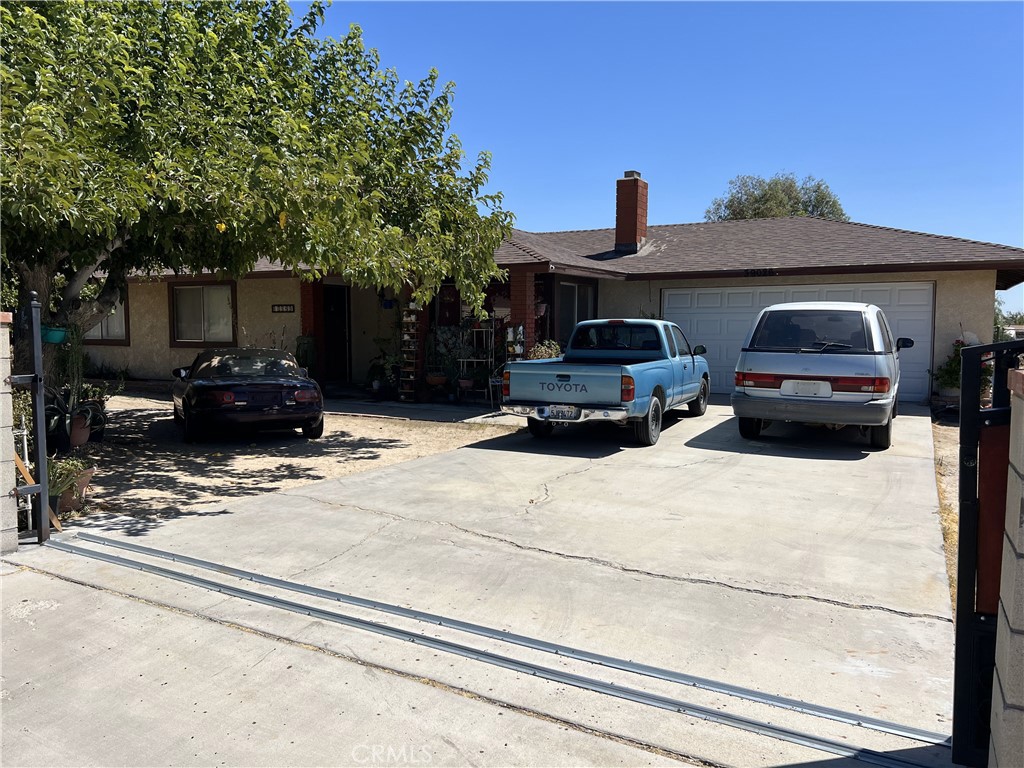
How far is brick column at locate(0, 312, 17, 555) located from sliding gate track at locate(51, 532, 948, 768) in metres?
0.75

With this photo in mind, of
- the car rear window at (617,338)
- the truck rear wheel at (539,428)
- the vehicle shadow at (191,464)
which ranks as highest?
the car rear window at (617,338)

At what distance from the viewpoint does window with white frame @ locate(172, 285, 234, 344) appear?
1959 cm

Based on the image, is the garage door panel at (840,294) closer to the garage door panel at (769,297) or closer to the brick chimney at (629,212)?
the garage door panel at (769,297)

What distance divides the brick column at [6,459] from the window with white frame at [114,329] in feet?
56.1

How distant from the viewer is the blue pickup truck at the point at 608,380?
32.2ft

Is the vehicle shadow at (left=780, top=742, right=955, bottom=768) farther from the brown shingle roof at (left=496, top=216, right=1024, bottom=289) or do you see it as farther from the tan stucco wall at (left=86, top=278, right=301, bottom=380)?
the tan stucco wall at (left=86, top=278, right=301, bottom=380)

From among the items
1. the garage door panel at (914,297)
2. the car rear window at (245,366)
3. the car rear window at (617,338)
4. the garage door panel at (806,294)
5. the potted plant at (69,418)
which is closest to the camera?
the potted plant at (69,418)

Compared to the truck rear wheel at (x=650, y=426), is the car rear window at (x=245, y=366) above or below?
above

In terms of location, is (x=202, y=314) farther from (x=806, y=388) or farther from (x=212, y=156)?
(x=806, y=388)

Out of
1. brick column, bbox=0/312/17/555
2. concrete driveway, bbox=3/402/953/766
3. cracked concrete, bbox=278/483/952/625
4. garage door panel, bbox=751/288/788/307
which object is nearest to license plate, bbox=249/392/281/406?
concrete driveway, bbox=3/402/953/766

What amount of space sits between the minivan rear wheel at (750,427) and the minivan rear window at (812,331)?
1122 mm

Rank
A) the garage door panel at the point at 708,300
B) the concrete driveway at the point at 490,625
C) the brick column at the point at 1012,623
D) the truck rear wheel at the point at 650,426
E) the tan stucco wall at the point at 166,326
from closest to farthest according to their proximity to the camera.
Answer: the brick column at the point at 1012,623 → the concrete driveway at the point at 490,625 → the truck rear wheel at the point at 650,426 → the garage door panel at the point at 708,300 → the tan stucco wall at the point at 166,326

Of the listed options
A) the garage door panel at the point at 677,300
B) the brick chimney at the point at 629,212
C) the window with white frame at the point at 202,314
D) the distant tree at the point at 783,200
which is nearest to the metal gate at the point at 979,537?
the garage door panel at the point at 677,300

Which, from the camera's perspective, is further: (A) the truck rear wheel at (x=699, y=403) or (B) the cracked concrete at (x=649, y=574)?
(A) the truck rear wheel at (x=699, y=403)
